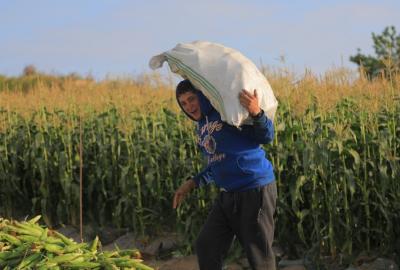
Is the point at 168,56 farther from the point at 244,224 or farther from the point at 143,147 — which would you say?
the point at 143,147

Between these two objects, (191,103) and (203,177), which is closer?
(191,103)

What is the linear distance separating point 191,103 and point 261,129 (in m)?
0.53

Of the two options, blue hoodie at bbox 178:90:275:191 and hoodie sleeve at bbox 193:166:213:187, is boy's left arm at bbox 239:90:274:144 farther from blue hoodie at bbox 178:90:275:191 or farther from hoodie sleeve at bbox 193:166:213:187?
hoodie sleeve at bbox 193:166:213:187

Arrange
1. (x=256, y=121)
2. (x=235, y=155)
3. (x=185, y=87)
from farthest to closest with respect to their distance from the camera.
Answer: (x=185, y=87) < (x=235, y=155) < (x=256, y=121)

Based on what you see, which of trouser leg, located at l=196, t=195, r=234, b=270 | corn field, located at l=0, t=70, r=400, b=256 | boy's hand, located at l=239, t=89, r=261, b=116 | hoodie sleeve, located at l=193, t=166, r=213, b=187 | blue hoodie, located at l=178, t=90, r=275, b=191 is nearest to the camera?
boy's hand, located at l=239, t=89, r=261, b=116

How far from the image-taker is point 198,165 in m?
7.22

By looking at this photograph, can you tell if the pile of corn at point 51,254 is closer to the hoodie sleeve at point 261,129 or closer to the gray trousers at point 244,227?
the hoodie sleeve at point 261,129

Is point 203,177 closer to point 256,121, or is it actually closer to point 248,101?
point 256,121

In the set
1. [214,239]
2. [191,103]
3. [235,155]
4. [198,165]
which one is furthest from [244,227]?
[198,165]

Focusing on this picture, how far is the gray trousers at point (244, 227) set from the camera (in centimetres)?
412

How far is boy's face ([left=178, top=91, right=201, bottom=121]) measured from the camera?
4207 mm

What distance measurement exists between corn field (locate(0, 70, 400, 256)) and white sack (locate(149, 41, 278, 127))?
1224mm

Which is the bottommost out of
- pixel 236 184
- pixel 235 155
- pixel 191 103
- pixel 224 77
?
pixel 236 184

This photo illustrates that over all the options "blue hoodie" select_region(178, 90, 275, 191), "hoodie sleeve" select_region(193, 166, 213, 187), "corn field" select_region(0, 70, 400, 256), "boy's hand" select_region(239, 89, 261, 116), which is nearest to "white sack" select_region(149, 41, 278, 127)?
"boy's hand" select_region(239, 89, 261, 116)
